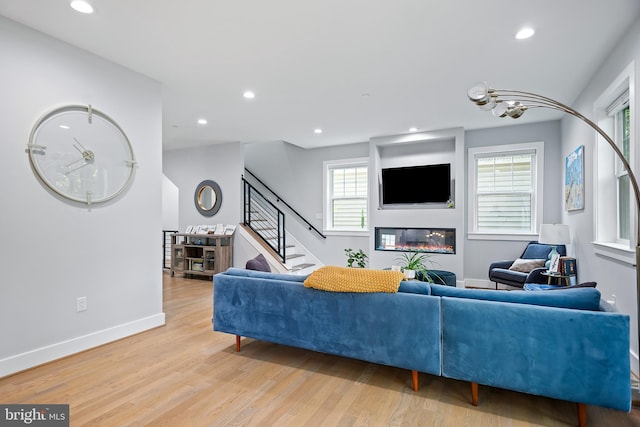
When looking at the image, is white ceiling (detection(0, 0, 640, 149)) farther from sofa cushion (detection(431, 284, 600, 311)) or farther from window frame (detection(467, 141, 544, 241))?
sofa cushion (detection(431, 284, 600, 311))

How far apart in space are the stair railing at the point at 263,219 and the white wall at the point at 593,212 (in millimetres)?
4337

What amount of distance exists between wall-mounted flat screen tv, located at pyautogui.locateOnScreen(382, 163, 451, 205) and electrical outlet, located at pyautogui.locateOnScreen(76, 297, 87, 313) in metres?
4.68

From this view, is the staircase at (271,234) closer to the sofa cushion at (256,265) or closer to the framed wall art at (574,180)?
the sofa cushion at (256,265)

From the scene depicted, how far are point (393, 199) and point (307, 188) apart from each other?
196cm

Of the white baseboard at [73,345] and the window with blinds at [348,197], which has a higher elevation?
the window with blinds at [348,197]

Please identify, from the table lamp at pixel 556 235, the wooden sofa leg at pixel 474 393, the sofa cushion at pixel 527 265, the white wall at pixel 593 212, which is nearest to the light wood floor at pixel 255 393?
the wooden sofa leg at pixel 474 393

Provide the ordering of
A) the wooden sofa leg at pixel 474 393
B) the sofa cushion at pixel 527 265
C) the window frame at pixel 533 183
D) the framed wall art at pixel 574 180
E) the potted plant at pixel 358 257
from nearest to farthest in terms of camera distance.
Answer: the wooden sofa leg at pixel 474 393 → the framed wall art at pixel 574 180 → the sofa cushion at pixel 527 265 → the window frame at pixel 533 183 → the potted plant at pixel 358 257

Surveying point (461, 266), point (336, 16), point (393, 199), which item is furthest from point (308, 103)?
point (461, 266)

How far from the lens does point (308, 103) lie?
4.33m

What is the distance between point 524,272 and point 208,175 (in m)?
5.77

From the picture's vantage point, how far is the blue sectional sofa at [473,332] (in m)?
1.79

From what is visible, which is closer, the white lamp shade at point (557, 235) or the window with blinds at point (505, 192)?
the white lamp shade at point (557, 235)

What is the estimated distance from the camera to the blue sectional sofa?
1791mm

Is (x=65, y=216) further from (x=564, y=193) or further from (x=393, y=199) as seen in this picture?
(x=564, y=193)
